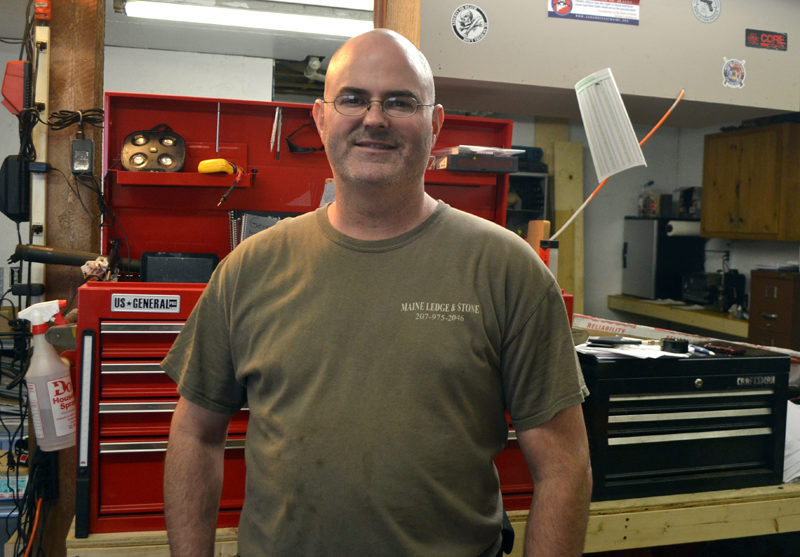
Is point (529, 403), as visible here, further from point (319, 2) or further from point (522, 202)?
point (522, 202)

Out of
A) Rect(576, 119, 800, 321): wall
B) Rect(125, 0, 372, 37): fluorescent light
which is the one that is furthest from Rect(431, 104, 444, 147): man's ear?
Rect(576, 119, 800, 321): wall

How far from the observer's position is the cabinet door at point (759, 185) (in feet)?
13.7

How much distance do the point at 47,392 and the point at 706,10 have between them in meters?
2.29

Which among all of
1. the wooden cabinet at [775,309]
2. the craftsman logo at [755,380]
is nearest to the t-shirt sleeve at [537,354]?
the craftsman logo at [755,380]

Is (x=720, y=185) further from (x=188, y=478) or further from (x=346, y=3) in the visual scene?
(x=188, y=478)

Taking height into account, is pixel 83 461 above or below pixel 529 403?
below

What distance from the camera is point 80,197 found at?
192 cm

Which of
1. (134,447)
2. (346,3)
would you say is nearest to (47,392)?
(134,447)

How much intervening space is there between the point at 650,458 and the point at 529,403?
80 cm

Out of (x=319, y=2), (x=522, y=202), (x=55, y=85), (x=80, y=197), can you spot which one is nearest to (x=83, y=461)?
(x=80, y=197)

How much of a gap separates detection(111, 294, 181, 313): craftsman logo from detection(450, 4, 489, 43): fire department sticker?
116 centimetres

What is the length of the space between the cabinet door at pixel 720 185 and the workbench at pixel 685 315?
1.99ft

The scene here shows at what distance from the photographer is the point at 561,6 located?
2.03m

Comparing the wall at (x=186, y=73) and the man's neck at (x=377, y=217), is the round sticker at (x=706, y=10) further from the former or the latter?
the wall at (x=186, y=73)
